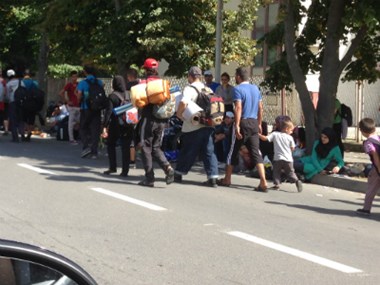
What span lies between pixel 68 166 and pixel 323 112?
199 inches

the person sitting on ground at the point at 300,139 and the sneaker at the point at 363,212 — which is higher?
the person sitting on ground at the point at 300,139

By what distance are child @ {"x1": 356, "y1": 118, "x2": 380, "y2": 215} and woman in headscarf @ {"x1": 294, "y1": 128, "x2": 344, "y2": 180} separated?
2.96 metres

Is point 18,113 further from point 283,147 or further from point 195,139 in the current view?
point 283,147

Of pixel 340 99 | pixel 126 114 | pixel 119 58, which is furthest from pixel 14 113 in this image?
pixel 340 99

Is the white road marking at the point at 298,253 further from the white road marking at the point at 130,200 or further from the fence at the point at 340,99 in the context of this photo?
the fence at the point at 340,99

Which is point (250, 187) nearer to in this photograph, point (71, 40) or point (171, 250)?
point (171, 250)

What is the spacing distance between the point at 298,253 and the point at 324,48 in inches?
331

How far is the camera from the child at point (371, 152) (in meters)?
9.35

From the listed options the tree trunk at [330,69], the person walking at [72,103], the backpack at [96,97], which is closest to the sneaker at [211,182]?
the tree trunk at [330,69]

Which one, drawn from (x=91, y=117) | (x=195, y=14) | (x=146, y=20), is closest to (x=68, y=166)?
(x=91, y=117)

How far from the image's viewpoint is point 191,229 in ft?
26.8

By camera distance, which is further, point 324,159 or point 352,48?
point 352,48

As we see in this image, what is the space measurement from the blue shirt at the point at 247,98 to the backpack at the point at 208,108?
1.04 ft

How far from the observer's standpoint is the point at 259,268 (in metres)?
6.55
